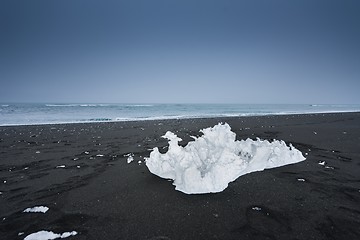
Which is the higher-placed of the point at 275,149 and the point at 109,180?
→ the point at 275,149

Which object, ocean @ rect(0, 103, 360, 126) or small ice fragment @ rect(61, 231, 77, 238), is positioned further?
ocean @ rect(0, 103, 360, 126)

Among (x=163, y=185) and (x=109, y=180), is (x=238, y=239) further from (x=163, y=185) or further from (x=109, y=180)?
(x=109, y=180)

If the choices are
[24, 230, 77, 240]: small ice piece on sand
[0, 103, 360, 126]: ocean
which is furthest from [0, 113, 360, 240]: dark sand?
[0, 103, 360, 126]: ocean

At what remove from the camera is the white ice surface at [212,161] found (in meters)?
2.91

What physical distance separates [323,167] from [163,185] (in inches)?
122

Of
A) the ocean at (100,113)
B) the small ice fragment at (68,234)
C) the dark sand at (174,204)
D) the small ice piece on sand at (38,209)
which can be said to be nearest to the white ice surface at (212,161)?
the dark sand at (174,204)

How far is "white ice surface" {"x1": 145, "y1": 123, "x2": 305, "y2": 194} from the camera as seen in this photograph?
2.91 meters

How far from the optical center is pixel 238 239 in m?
1.94

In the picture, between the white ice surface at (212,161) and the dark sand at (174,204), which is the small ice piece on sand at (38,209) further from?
the white ice surface at (212,161)

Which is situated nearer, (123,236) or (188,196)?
(123,236)

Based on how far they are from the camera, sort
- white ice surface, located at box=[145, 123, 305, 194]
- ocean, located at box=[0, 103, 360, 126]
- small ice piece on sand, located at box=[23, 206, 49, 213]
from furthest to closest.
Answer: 1. ocean, located at box=[0, 103, 360, 126]
2. white ice surface, located at box=[145, 123, 305, 194]
3. small ice piece on sand, located at box=[23, 206, 49, 213]

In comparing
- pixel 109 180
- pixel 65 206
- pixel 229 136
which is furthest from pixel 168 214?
pixel 229 136

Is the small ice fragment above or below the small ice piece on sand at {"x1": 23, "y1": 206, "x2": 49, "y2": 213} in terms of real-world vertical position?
above

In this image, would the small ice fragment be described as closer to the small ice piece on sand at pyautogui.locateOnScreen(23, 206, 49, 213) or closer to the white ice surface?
the small ice piece on sand at pyautogui.locateOnScreen(23, 206, 49, 213)
